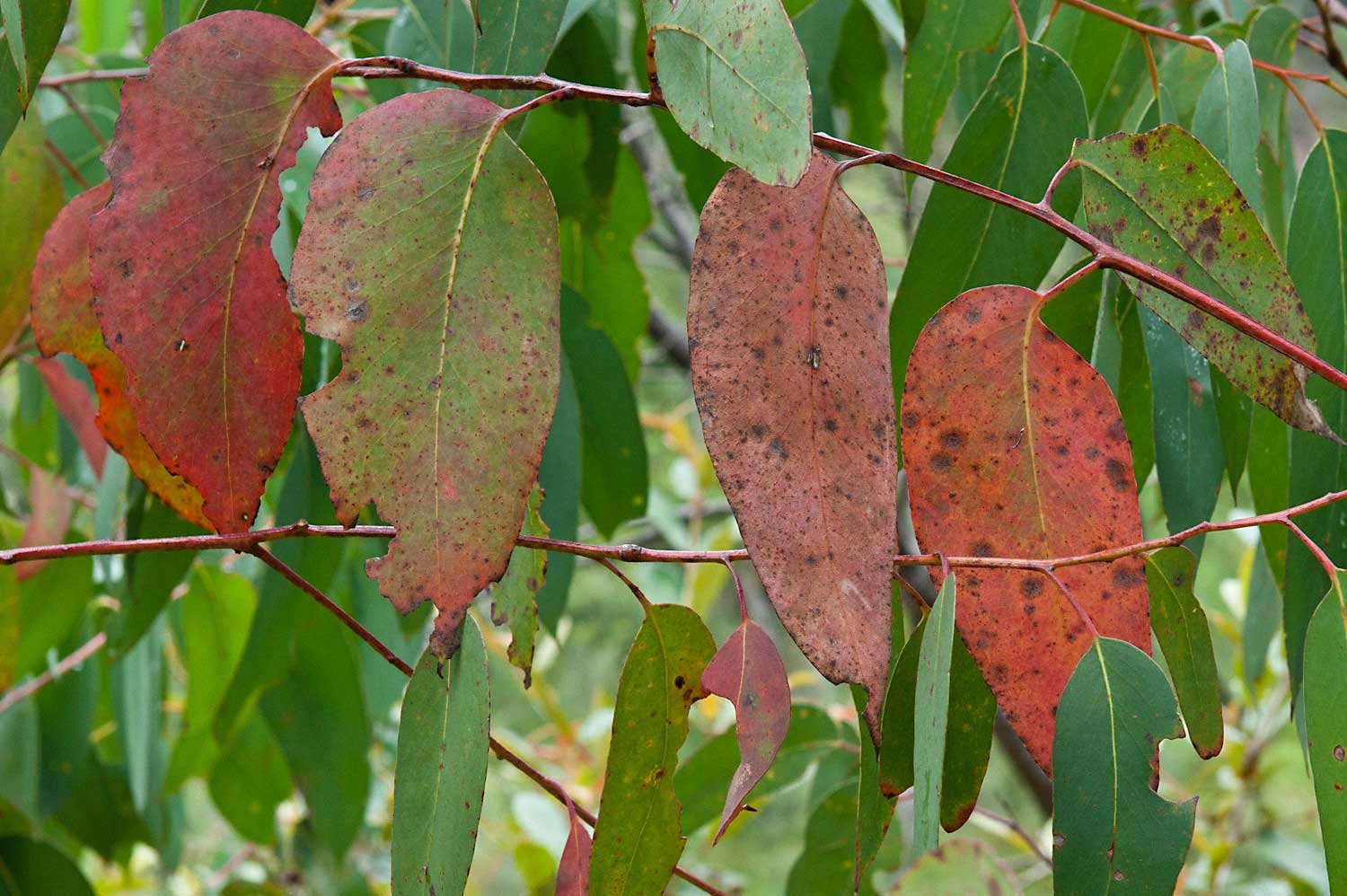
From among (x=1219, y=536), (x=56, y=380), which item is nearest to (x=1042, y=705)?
(x=56, y=380)

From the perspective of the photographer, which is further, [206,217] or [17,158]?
[17,158]

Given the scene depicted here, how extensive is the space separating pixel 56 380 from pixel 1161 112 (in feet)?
2.54

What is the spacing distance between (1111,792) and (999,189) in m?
0.31

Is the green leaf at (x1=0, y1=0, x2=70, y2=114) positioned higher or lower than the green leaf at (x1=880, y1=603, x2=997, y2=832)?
→ higher

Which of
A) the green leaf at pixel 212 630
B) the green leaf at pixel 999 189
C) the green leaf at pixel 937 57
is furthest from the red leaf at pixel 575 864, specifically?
the green leaf at pixel 212 630

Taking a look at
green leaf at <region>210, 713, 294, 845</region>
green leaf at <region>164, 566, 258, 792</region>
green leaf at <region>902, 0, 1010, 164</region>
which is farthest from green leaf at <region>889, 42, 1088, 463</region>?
green leaf at <region>210, 713, 294, 845</region>

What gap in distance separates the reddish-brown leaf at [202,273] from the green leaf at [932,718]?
0.22 meters

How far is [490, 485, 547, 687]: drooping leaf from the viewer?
20.8 inches

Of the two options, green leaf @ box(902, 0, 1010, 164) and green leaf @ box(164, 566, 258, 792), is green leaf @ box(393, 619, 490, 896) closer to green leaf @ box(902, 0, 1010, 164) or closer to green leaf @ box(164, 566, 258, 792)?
green leaf @ box(902, 0, 1010, 164)

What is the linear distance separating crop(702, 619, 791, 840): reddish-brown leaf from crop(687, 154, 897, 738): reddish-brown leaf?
36 millimetres

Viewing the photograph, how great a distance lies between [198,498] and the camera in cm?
53

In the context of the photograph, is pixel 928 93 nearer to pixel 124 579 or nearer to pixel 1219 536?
pixel 124 579

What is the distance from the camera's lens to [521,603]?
0.53 metres

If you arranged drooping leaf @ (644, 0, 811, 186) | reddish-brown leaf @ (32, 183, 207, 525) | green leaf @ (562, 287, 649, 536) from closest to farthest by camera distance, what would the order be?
drooping leaf @ (644, 0, 811, 186)
reddish-brown leaf @ (32, 183, 207, 525)
green leaf @ (562, 287, 649, 536)
